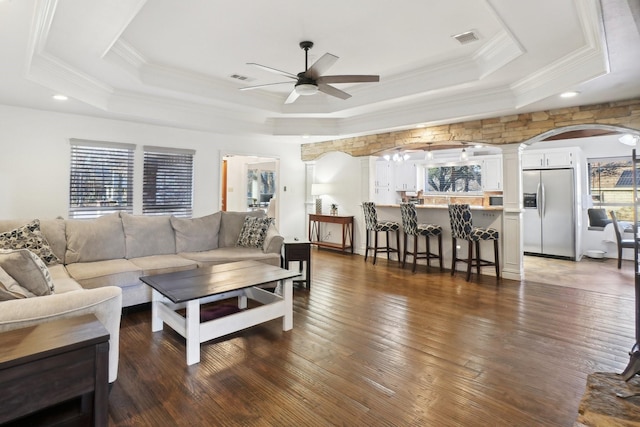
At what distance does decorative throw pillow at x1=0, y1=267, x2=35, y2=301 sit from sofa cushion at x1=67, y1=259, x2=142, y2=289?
4.07 feet

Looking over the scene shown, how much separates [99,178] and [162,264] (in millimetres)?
2516

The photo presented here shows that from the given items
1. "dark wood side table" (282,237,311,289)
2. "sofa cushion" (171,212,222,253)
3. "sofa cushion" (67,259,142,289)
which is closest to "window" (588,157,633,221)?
"dark wood side table" (282,237,311,289)

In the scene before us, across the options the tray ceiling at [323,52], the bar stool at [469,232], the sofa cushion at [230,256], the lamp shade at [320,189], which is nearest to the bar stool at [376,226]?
the bar stool at [469,232]

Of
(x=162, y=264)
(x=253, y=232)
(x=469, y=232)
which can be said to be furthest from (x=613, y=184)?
(x=162, y=264)

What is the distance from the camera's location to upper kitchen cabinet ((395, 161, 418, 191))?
361 inches

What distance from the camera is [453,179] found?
8641 mm

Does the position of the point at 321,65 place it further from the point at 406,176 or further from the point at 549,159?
the point at 406,176

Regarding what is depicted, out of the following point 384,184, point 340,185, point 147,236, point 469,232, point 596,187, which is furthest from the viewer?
point 384,184

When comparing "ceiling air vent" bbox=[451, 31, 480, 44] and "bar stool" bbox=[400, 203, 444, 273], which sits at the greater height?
"ceiling air vent" bbox=[451, 31, 480, 44]

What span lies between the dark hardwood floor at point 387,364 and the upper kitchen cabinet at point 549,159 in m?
3.43

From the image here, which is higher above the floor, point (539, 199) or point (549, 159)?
point (549, 159)

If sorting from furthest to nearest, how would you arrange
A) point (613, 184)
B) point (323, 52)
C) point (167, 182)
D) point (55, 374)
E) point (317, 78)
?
point (613, 184) < point (167, 182) < point (323, 52) < point (317, 78) < point (55, 374)

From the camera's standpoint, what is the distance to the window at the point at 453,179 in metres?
8.22

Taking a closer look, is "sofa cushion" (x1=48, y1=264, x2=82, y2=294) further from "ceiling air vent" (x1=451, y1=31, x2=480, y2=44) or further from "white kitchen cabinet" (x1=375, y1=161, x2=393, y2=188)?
"white kitchen cabinet" (x1=375, y1=161, x2=393, y2=188)
